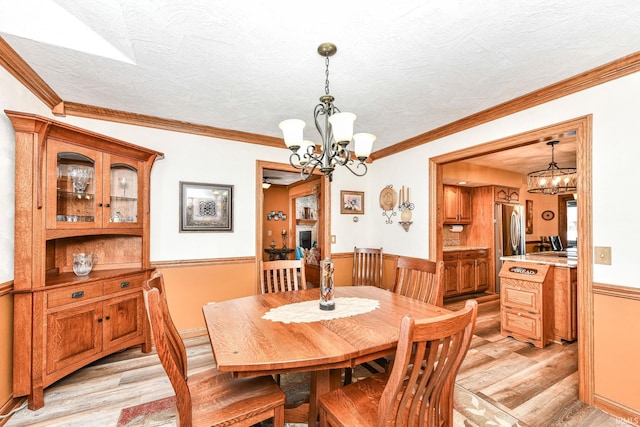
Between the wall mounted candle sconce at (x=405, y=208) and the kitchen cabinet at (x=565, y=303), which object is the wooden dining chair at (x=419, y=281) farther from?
the kitchen cabinet at (x=565, y=303)

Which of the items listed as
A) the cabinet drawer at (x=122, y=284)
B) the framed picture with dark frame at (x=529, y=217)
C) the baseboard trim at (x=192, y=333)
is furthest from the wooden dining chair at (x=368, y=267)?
the framed picture with dark frame at (x=529, y=217)

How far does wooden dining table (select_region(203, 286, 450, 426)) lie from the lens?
1.17 metres

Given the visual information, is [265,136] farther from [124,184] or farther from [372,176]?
[372,176]

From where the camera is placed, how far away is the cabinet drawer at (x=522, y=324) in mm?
3018

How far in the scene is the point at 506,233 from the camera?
5.25m

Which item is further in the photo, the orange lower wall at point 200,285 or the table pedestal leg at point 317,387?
the orange lower wall at point 200,285

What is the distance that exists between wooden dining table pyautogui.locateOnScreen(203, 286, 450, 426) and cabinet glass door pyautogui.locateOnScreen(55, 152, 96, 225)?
149 cm

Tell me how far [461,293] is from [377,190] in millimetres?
2417

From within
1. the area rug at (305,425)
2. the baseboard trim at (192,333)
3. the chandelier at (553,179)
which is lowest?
the area rug at (305,425)

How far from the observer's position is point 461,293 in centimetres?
493

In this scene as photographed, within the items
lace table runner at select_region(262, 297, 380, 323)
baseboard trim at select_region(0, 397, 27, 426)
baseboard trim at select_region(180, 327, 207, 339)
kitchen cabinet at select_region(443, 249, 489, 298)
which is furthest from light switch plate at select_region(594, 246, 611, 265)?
baseboard trim at select_region(0, 397, 27, 426)

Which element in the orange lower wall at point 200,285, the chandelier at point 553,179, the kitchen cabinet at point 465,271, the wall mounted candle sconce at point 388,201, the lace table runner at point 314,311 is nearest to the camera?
the lace table runner at point 314,311

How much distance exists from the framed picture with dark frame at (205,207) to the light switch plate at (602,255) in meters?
3.39

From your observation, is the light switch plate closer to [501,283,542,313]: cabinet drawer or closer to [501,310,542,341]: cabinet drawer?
[501,283,542,313]: cabinet drawer
